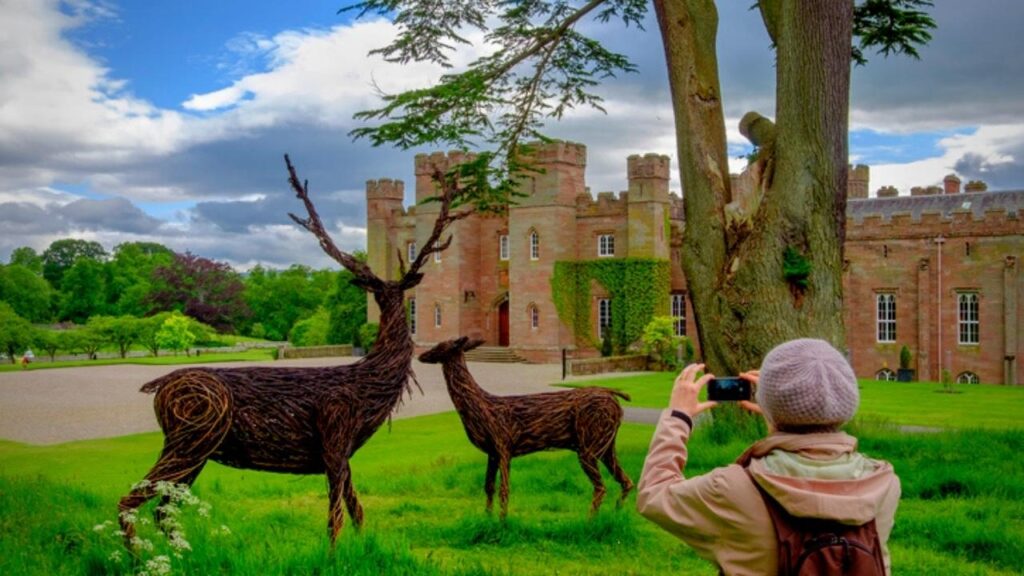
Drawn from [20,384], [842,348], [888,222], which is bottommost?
[20,384]

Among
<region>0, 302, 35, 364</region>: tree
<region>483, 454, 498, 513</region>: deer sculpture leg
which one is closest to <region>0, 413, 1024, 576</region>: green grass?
<region>483, 454, 498, 513</region>: deer sculpture leg

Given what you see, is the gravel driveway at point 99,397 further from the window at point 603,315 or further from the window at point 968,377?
the window at point 968,377

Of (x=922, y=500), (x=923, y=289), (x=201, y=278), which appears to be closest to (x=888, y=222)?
(x=923, y=289)

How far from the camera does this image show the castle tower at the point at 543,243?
4184cm

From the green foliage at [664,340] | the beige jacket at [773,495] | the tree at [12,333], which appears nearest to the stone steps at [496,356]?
the green foliage at [664,340]

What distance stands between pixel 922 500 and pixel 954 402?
14873mm

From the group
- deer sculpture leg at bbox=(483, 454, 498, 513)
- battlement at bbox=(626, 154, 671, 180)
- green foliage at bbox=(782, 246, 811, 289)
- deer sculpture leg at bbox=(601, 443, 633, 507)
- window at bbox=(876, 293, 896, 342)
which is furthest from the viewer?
battlement at bbox=(626, 154, 671, 180)

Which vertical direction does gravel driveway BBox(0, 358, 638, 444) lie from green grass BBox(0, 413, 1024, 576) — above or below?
below

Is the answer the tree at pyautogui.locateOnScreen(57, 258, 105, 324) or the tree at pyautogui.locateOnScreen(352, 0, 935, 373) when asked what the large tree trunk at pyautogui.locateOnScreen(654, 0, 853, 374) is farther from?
the tree at pyautogui.locateOnScreen(57, 258, 105, 324)

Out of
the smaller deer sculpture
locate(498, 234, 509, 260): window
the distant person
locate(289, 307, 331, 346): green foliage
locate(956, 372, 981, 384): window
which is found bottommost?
locate(956, 372, 981, 384): window

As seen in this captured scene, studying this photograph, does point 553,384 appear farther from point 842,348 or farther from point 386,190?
point 386,190

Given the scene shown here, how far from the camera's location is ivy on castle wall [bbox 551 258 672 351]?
4031cm

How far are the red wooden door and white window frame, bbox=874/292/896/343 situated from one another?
664 inches

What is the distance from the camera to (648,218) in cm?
4019
